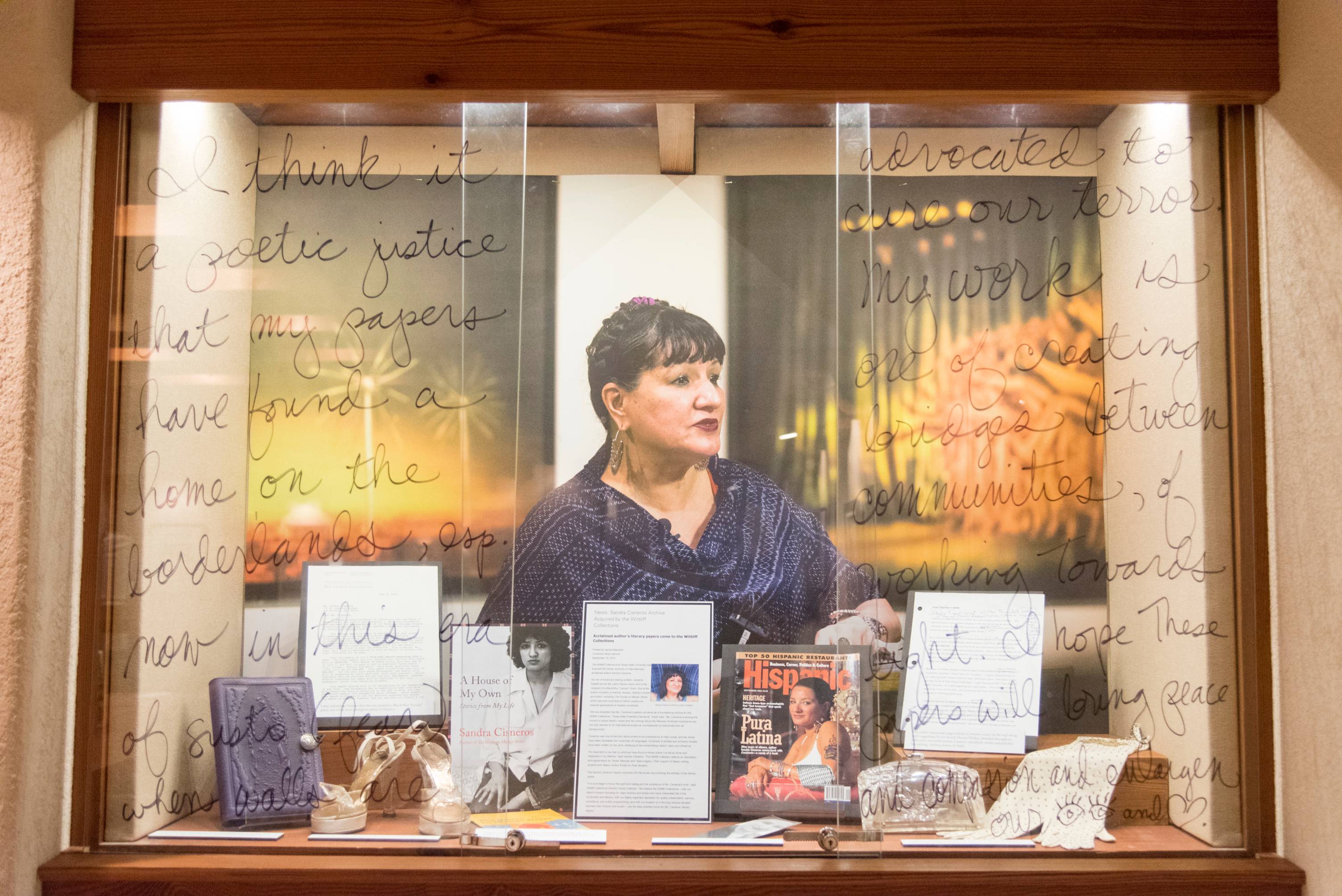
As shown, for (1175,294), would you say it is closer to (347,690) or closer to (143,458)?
(347,690)

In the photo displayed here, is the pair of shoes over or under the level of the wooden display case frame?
under

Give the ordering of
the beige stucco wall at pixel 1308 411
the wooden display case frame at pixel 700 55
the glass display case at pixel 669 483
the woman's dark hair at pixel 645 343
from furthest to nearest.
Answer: the woman's dark hair at pixel 645 343, the glass display case at pixel 669 483, the wooden display case frame at pixel 700 55, the beige stucco wall at pixel 1308 411

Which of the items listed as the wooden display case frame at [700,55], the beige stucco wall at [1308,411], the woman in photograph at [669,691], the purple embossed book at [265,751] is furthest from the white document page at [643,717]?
the beige stucco wall at [1308,411]

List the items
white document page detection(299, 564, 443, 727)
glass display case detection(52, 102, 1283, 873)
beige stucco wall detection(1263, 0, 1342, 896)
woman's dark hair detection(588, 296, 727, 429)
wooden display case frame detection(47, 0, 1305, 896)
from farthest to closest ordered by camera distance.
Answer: woman's dark hair detection(588, 296, 727, 429), white document page detection(299, 564, 443, 727), glass display case detection(52, 102, 1283, 873), wooden display case frame detection(47, 0, 1305, 896), beige stucco wall detection(1263, 0, 1342, 896)

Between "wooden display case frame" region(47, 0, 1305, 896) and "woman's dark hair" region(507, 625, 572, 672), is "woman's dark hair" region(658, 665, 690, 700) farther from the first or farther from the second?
"wooden display case frame" region(47, 0, 1305, 896)

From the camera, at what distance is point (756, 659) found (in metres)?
2.08

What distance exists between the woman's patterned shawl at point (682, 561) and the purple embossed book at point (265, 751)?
42 centimetres

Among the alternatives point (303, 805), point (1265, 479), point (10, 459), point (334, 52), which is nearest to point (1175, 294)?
point (1265, 479)

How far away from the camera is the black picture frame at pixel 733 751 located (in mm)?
1952

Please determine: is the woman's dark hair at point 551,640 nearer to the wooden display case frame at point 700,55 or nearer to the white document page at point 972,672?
the wooden display case frame at point 700,55

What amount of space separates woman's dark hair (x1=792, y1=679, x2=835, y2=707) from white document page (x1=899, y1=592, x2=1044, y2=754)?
0.14m

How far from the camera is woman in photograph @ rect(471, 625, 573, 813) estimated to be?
195cm

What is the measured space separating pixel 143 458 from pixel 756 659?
127 cm

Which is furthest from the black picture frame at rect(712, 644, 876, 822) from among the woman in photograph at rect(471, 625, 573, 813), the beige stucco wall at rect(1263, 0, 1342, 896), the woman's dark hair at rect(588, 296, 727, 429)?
the beige stucco wall at rect(1263, 0, 1342, 896)
